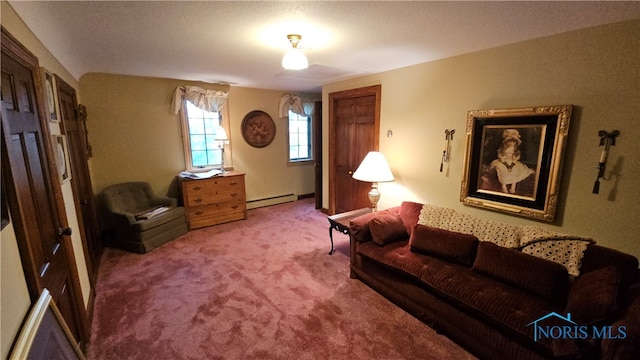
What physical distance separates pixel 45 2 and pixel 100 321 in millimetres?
2213

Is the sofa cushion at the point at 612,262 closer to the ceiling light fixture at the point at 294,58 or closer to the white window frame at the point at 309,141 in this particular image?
the ceiling light fixture at the point at 294,58

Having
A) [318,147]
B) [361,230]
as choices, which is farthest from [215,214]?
[361,230]

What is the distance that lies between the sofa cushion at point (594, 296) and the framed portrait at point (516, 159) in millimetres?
616

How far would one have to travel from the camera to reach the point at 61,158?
80.4 inches

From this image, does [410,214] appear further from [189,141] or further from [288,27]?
[189,141]

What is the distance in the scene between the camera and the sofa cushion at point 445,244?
2189 millimetres

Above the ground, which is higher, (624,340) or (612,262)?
(612,262)

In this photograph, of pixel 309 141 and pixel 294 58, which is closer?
pixel 294 58

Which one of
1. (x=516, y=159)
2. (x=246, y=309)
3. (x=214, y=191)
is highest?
(x=516, y=159)

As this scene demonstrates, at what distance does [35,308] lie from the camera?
1.18m

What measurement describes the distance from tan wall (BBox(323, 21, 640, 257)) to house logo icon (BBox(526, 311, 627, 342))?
2.80ft

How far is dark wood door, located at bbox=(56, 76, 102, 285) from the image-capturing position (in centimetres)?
255

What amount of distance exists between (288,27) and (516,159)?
85.5 inches

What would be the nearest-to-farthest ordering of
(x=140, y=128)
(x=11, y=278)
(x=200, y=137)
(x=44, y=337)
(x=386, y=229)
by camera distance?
1. (x=11, y=278)
2. (x=44, y=337)
3. (x=386, y=229)
4. (x=140, y=128)
5. (x=200, y=137)
